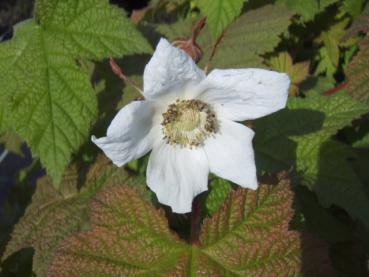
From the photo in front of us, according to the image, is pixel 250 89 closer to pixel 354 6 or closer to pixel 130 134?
pixel 130 134

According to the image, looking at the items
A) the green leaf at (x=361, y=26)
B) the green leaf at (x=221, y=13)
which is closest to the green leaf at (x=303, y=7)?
the green leaf at (x=361, y=26)

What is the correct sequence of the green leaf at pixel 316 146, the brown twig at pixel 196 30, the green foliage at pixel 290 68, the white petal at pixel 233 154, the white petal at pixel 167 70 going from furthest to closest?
the green foliage at pixel 290 68 < the green leaf at pixel 316 146 < the brown twig at pixel 196 30 < the white petal at pixel 233 154 < the white petal at pixel 167 70

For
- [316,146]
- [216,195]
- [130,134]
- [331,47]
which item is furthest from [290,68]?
[130,134]

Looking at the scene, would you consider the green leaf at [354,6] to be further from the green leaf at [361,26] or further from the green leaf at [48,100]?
the green leaf at [48,100]

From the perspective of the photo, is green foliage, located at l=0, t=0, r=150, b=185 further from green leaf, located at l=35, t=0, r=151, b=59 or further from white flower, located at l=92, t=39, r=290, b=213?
white flower, located at l=92, t=39, r=290, b=213

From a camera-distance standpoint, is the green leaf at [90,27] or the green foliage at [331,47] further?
the green foliage at [331,47]
